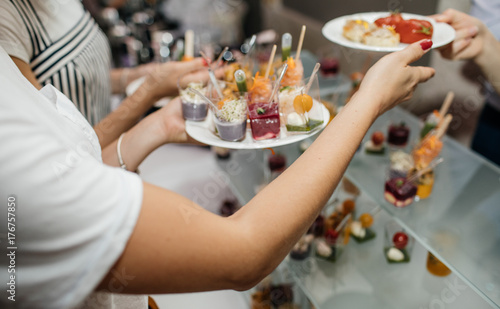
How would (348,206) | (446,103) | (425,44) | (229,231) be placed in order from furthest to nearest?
(348,206), (446,103), (425,44), (229,231)

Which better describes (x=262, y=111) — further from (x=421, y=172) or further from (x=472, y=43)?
(x=472, y=43)

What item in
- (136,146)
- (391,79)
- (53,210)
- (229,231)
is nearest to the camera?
(53,210)

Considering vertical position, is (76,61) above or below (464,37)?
below

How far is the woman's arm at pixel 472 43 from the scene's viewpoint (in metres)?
1.31

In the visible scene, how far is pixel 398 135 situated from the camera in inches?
69.2

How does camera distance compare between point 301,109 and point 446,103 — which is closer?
point 301,109

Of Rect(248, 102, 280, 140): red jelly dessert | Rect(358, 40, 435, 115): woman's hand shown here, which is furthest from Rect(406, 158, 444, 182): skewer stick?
Rect(248, 102, 280, 140): red jelly dessert

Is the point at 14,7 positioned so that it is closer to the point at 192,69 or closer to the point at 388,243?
the point at 192,69

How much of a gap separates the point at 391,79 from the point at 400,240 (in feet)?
3.17

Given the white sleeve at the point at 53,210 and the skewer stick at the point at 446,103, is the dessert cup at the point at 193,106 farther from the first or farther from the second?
the skewer stick at the point at 446,103

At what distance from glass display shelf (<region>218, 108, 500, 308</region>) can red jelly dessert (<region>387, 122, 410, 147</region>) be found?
0.05m

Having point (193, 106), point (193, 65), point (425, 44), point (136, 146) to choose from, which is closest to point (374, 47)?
point (425, 44)

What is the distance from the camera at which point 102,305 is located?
0.90m

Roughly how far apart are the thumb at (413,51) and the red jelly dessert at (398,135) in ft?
2.54
